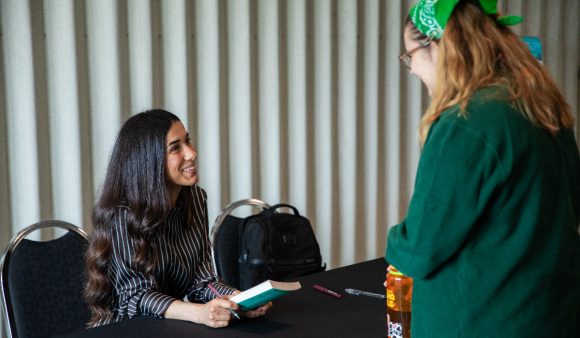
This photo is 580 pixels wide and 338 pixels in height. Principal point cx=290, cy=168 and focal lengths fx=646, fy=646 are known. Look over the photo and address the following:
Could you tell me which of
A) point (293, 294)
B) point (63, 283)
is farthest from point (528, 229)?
point (63, 283)

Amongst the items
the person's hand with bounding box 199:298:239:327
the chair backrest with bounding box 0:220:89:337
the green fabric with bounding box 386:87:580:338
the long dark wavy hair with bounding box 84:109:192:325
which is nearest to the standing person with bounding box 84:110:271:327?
the long dark wavy hair with bounding box 84:109:192:325

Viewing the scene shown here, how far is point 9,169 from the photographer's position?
2943 mm

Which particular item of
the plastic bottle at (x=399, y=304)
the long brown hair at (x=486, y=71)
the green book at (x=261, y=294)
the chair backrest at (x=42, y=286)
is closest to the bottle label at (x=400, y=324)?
the plastic bottle at (x=399, y=304)

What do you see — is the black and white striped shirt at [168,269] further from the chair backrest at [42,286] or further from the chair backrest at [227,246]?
the chair backrest at [227,246]

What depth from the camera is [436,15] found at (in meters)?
1.28

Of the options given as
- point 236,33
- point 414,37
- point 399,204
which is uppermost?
point 236,33

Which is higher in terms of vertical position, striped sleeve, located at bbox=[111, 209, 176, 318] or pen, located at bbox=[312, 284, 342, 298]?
striped sleeve, located at bbox=[111, 209, 176, 318]

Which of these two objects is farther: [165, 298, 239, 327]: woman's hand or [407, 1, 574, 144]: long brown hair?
[165, 298, 239, 327]: woman's hand

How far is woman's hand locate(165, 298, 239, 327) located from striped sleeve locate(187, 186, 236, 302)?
35 cm

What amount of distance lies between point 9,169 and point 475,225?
2397 millimetres

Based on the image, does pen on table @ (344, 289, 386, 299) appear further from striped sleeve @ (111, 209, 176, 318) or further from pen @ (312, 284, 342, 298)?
striped sleeve @ (111, 209, 176, 318)

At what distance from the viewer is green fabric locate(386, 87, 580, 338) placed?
1.14 meters

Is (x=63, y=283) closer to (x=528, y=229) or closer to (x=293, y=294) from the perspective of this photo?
(x=293, y=294)

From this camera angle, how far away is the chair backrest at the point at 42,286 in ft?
6.97
